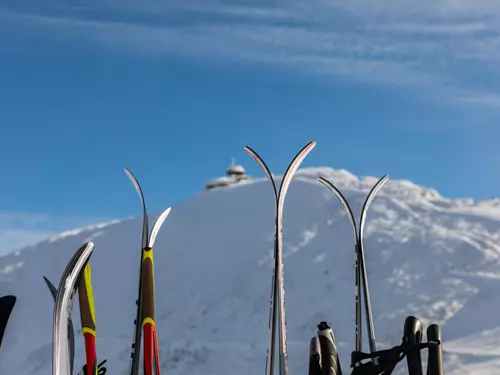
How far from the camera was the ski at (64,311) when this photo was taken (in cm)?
940

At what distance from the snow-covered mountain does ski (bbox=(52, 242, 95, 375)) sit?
54.0 ft

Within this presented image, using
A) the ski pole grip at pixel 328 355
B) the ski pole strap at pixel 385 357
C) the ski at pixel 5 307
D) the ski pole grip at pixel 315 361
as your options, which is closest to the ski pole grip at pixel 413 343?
the ski pole strap at pixel 385 357

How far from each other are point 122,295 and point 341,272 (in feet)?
30.0

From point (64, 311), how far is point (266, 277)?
22.7 metres

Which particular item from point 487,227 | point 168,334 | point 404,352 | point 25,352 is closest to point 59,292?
point 404,352

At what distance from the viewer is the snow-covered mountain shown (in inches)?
1096

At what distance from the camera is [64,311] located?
9.69m

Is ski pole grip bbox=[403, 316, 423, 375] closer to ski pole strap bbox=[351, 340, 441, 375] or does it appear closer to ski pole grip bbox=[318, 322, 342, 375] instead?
ski pole strap bbox=[351, 340, 441, 375]

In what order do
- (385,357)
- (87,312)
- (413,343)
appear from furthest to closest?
(87,312) → (413,343) → (385,357)

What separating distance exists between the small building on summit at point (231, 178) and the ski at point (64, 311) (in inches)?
1409

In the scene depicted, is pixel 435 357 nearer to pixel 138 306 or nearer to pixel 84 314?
pixel 84 314

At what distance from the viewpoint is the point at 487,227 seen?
115 ft

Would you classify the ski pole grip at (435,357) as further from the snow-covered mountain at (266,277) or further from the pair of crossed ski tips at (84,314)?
the snow-covered mountain at (266,277)

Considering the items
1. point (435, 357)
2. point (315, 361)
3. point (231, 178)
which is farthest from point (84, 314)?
point (231, 178)
